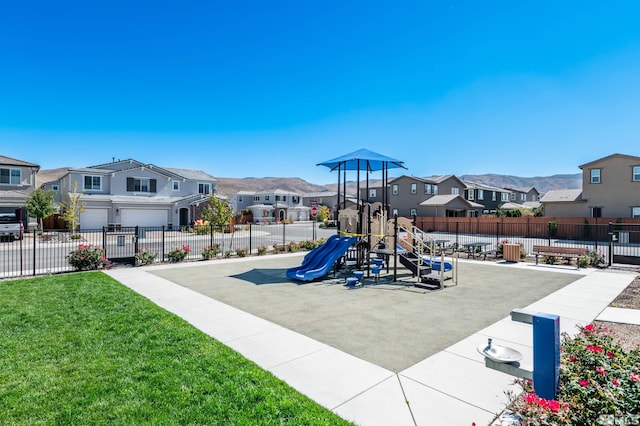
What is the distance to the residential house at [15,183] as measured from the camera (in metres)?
27.2

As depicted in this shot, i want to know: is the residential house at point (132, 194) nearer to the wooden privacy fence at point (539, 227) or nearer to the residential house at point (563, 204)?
the wooden privacy fence at point (539, 227)

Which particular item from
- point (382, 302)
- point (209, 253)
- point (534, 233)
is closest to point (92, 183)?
point (209, 253)

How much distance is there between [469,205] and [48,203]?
146 feet

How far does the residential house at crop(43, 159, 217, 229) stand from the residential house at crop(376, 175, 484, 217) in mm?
23724

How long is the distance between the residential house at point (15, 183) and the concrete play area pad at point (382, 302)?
24.1m

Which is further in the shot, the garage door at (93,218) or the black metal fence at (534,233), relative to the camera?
the garage door at (93,218)

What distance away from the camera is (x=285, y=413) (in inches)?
129

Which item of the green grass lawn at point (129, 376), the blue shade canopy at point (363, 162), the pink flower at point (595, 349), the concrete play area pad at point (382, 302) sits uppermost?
the blue shade canopy at point (363, 162)

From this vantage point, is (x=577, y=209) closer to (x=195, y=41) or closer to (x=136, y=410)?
(x=195, y=41)

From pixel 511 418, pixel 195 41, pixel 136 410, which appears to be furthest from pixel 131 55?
pixel 511 418

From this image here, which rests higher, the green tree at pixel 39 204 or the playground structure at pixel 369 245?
the green tree at pixel 39 204

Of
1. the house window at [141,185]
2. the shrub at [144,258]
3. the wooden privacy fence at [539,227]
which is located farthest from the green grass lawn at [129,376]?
the house window at [141,185]

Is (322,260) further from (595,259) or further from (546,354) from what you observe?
(595,259)

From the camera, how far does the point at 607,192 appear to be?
2898 cm
